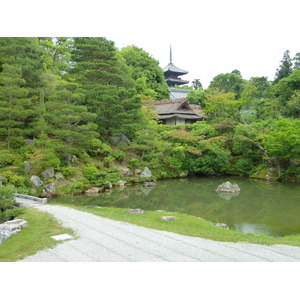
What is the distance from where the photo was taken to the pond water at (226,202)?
8.46m

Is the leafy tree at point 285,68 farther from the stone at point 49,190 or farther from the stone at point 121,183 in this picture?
the stone at point 49,190

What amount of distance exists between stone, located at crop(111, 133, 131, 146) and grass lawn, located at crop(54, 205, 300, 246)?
9.02m

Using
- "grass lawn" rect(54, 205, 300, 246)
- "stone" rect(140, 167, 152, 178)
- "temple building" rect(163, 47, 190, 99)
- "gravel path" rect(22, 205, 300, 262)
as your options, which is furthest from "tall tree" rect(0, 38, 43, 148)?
"temple building" rect(163, 47, 190, 99)

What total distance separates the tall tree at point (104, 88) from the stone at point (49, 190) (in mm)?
5455

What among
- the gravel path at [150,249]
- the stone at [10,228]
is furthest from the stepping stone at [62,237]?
the stone at [10,228]

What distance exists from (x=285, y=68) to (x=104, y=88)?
63.8ft

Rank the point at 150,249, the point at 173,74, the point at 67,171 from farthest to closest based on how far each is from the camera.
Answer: the point at 173,74 < the point at 67,171 < the point at 150,249

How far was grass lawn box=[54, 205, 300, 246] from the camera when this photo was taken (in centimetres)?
573

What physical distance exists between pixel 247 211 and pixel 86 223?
19.3ft

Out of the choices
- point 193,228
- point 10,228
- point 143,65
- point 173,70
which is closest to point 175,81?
point 173,70

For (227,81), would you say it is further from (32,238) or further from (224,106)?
(32,238)

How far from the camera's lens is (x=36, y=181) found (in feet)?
40.3

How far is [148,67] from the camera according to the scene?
28.6 metres

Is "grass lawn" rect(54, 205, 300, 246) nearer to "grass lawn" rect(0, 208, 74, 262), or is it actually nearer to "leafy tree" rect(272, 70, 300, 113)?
"grass lawn" rect(0, 208, 74, 262)
